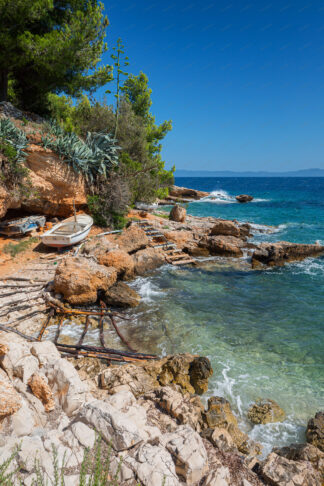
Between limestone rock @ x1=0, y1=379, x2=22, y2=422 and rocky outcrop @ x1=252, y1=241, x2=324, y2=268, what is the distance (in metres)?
13.4

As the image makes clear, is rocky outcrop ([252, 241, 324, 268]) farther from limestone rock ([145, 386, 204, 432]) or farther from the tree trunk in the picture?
the tree trunk

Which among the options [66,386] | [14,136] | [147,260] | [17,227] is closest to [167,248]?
[147,260]

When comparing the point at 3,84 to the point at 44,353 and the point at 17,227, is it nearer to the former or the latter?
the point at 17,227

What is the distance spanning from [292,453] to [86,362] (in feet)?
14.5

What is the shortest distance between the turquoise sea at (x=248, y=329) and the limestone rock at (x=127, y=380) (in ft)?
5.10

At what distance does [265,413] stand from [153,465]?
3197 millimetres

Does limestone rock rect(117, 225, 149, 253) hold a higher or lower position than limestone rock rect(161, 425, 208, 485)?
higher

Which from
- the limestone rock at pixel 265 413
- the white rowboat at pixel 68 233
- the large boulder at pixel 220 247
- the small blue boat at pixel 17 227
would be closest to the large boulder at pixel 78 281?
the white rowboat at pixel 68 233

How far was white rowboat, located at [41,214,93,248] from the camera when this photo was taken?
12.1m

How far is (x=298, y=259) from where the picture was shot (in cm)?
1675

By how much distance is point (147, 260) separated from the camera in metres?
14.3

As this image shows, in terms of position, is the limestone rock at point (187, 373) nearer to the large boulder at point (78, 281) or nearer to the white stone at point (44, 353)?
the white stone at point (44, 353)

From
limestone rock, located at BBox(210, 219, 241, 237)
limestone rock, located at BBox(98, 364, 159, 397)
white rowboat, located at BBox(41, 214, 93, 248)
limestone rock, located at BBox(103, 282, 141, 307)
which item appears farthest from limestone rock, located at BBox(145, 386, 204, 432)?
limestone rock, located at BBox(210, 219, 241, 237)

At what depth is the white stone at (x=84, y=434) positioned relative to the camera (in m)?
3.61
